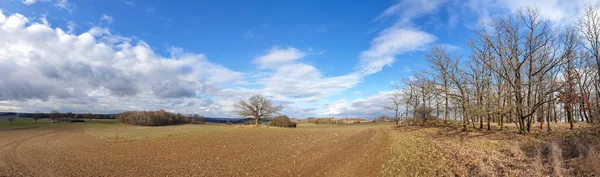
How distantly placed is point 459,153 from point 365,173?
6525 millimetres

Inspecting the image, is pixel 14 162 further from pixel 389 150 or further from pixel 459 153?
pixel 459 153

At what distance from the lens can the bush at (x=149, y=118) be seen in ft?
285

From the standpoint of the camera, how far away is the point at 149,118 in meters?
87.3

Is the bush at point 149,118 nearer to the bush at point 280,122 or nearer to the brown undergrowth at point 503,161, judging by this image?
the bush at point 280,122

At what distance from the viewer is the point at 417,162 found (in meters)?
14.8

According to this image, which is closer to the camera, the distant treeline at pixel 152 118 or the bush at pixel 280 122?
the bush at pixel 280 122

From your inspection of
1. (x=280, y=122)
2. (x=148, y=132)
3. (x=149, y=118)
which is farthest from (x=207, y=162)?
(x=149, y=118)

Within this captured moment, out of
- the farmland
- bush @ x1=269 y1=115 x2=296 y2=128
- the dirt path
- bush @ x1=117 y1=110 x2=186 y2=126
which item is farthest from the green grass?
bush @ x1=117 y1=110 x2=186 y2=126

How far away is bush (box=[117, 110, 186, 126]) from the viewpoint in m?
86.9

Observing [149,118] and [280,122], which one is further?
[149,118]

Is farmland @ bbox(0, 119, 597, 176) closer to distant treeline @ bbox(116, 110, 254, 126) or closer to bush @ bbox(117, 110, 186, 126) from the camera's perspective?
distant treeline @ bbox(116, 110, 254, 126)

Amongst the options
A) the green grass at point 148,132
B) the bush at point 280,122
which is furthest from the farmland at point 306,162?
the bush at point 280,122

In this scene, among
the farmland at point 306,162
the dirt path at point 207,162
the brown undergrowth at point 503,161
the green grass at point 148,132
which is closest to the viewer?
the brown undergrowth at point 503,161

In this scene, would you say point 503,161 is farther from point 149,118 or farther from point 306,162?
point 149,118
